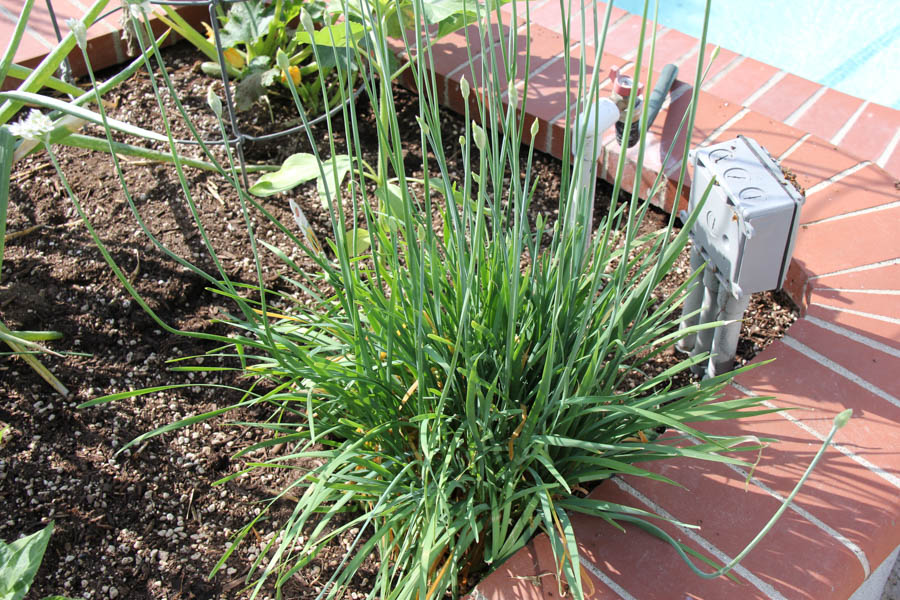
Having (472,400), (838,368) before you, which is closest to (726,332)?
(838,368)

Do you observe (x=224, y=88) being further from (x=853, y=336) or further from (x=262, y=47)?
(x=853, y=336)

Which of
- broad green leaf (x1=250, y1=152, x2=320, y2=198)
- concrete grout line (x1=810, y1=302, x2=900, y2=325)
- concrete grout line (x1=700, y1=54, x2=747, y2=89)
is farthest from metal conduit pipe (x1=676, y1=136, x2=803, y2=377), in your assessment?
concrete grout line (x1=700, y1=54, x2=747, y2=89)

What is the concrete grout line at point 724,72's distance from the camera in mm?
2551

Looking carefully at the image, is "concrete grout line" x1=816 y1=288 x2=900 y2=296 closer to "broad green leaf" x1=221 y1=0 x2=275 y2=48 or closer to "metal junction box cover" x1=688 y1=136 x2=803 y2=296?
"metal junction box cover" x1=688 y1=136 x2=803 y2=296

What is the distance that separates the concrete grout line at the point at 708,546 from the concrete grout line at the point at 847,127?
1.43m

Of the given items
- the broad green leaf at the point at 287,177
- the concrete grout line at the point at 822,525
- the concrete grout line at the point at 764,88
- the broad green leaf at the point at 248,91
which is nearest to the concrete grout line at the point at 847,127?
the concrete grout line at the point at 764,88

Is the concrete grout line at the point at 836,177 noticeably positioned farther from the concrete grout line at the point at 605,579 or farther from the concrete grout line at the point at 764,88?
the concrete grout line at the point at 605,579

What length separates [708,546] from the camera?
1.34 m

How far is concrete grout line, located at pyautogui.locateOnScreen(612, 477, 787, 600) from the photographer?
1.28 m

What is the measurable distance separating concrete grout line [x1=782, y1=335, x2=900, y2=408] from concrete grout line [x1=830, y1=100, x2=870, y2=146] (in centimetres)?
96

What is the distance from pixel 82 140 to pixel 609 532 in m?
1.30

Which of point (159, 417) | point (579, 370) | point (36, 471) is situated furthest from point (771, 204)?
point (36, 471)

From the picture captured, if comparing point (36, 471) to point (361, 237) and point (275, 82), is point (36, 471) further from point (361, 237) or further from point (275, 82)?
point (275, 82)

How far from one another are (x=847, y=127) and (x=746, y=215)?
1286mm
